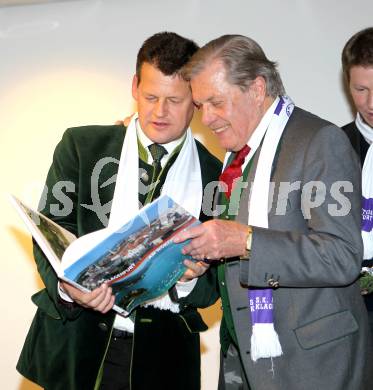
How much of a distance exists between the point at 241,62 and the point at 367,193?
71 centimetres

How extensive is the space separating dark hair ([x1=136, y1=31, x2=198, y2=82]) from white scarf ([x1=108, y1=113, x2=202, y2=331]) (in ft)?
0.86

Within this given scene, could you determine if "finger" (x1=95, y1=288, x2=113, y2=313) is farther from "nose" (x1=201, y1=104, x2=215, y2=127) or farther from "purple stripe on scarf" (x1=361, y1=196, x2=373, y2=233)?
"purple stripe on scarf" (x1=361, y1=196, x2=373, y2=233)

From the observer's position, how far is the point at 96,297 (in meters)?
2.06

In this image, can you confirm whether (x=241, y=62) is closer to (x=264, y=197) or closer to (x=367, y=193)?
(x=264, y=197)

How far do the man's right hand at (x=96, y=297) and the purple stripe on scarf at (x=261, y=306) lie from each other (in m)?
0.42

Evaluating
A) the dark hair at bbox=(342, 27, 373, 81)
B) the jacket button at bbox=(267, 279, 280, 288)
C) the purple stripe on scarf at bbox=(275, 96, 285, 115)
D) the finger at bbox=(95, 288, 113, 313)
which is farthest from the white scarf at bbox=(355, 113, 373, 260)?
the finger at bbox=(95, 288, 113, 313)

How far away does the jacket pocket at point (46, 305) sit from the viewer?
7.66ft

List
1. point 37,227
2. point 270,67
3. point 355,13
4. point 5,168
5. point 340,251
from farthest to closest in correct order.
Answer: point 5,168 → point 355,13 → point 270,67 → point 37,227 → point 340,251

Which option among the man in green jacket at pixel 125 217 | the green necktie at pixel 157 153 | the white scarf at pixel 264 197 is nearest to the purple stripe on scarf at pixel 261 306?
the white scarf at pixel 264 197

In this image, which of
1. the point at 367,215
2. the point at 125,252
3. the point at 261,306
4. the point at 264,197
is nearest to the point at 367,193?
the point at 367,215

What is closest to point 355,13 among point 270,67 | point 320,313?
point 270,67

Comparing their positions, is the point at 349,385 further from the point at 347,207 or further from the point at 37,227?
the point at 37,227

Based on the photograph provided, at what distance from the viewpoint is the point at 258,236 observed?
1.85 m

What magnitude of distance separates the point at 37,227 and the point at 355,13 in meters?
2.08
